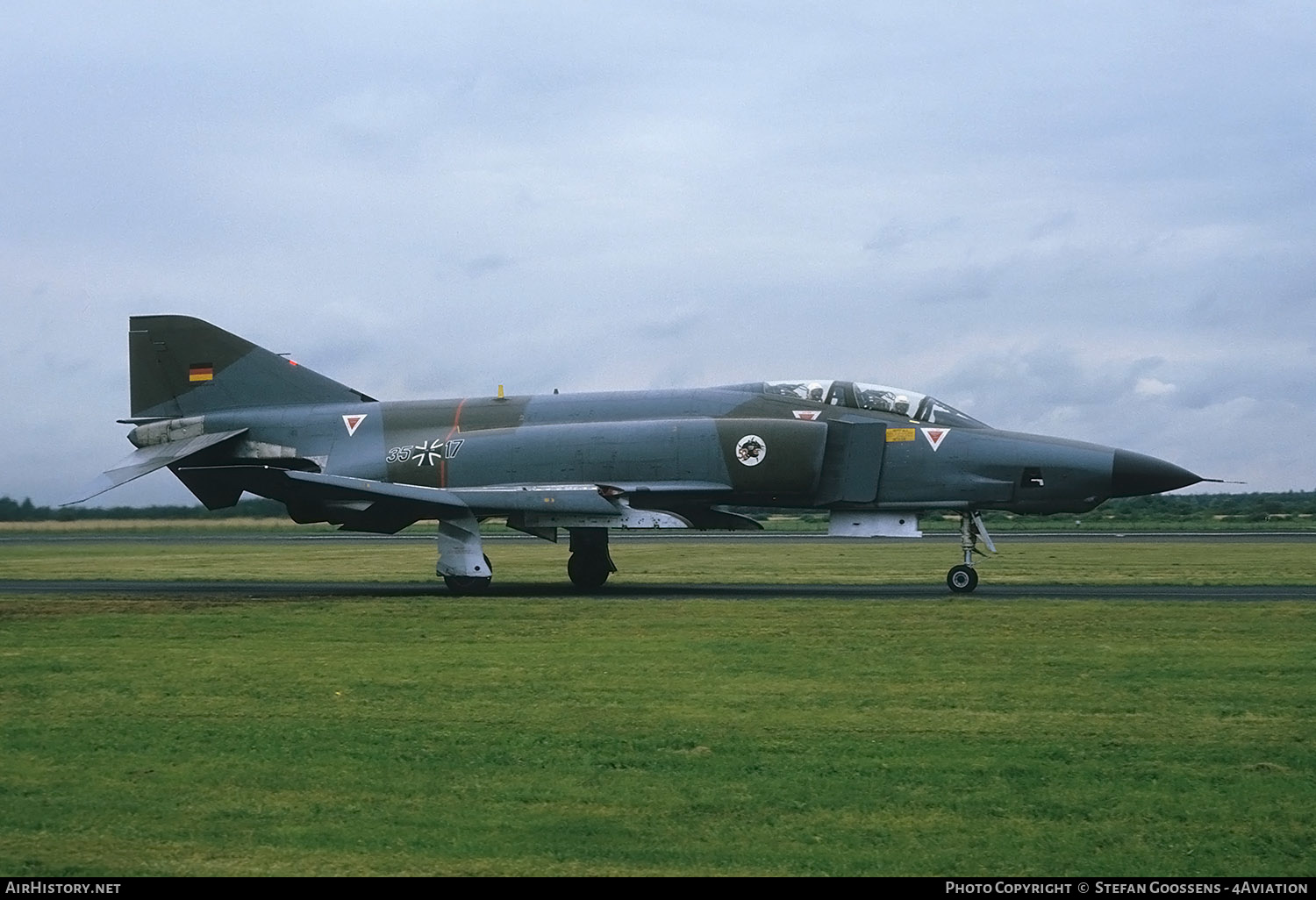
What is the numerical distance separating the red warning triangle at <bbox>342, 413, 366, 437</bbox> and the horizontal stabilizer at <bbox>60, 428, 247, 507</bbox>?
177cm

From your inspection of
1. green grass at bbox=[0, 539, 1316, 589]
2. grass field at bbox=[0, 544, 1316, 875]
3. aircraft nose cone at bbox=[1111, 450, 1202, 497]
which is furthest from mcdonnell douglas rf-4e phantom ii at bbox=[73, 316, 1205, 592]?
grass field at bbox=[0, 544, 1316, 875]

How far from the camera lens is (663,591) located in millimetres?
19531

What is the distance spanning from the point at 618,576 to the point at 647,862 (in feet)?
59.7

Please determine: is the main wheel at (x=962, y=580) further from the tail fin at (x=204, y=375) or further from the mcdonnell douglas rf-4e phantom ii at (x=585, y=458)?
the tail fin at (x=204, y=375)

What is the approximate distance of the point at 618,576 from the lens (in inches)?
933

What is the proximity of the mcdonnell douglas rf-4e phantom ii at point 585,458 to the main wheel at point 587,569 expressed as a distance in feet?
0.10

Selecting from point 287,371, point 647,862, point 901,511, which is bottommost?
point 647,862

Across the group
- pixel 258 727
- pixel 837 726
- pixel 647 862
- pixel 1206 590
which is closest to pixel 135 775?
pixel 258 727

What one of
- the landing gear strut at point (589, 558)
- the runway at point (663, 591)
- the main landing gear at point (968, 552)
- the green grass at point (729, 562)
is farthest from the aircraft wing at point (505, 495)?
the main landing gear at point (968, 552)

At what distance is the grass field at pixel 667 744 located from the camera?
5.70 m

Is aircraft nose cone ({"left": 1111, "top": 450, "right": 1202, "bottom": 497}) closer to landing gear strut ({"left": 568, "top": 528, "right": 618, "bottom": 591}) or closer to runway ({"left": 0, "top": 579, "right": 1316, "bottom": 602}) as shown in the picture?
runway ({"left": 0, "top": 579, "right": 1316, "bottom": 602})

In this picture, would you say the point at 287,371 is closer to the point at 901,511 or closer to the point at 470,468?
the point at 470,468

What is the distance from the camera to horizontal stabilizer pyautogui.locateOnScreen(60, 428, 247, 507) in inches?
801

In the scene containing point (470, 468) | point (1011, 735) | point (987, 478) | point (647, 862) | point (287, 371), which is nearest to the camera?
point (647, 862)
